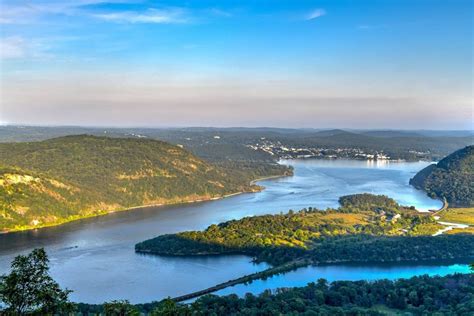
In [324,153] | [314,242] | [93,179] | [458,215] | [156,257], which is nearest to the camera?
[156,257]

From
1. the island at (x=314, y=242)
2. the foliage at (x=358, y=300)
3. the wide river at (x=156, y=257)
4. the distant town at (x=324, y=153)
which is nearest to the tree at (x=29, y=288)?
the foliage at (x=358, y=300)

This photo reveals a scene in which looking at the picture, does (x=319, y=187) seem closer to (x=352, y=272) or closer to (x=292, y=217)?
(x=292, y=217)

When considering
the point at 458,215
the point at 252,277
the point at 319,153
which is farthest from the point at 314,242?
the point at 319,153

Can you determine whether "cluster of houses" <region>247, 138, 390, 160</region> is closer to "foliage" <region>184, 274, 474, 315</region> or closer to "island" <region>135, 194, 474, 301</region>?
"island" <region>135, 194, 474, 301</region>

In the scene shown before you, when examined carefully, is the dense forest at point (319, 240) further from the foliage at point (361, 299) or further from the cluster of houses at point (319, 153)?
the cluster of houses at point (319, 153)

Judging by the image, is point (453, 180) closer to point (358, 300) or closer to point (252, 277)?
point (252, 277)
